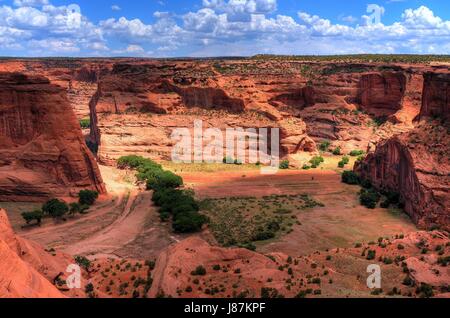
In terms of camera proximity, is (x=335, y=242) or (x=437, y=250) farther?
(x=335, y=242)

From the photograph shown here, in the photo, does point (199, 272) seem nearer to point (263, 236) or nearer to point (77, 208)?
point (263, 236)

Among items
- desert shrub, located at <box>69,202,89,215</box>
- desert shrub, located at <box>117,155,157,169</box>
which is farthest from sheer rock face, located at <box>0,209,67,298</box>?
desert shrub, located at <box>117,155,157,169</box>

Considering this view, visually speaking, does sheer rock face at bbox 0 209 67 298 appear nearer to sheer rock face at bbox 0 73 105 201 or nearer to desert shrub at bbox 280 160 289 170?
sheer rock face at bbox 0 73 105 201

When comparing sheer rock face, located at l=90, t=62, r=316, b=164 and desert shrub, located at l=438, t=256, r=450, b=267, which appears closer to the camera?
desert shrub, located at l=438, t=256, r=450, b=267

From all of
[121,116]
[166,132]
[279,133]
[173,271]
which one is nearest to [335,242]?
[173,271]

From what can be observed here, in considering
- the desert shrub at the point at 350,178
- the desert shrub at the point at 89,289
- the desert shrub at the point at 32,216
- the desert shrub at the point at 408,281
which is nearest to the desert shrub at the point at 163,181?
the desert shrub at the point at 32,216

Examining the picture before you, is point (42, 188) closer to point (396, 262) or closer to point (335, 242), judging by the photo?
point (335, 242)

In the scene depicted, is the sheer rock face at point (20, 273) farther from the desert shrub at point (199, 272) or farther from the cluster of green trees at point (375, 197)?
the cluster of green trees at point (375, 197)
